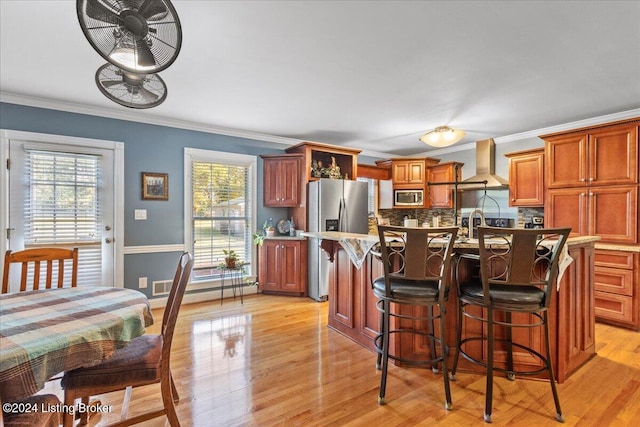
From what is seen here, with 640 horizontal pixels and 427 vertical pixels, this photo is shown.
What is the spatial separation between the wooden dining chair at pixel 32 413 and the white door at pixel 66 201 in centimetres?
291

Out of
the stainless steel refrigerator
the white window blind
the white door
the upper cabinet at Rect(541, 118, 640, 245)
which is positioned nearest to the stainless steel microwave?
the stainless steel refrigerator

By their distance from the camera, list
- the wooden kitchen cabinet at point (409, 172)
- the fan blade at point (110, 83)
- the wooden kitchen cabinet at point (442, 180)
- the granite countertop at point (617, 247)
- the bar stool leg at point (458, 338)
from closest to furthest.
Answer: the fan blade at point (110, 83) < the bar stool leg at point (458, 338) < the granite countertop at point (617, 247) < the wooden kitchen cabinet at point (442, 180) < the wooden kitchen cabinet at point (409, 172)

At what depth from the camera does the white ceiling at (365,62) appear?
1.87 m

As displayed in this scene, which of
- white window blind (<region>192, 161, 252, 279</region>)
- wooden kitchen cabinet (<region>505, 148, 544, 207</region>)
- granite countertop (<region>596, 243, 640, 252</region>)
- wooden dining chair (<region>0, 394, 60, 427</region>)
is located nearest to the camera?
wooden dining chair (<region>0, 394, 60, 427</region>)

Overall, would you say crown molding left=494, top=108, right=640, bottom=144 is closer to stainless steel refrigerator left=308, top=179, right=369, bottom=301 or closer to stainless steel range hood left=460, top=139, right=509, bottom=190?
stainless steel range hood left=460, top=139, right=509, bottom=190

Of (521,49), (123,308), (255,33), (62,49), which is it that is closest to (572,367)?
(521,49)

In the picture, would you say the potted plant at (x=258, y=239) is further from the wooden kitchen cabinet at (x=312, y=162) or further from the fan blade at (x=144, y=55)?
the fan blade at (x=144, y=55)

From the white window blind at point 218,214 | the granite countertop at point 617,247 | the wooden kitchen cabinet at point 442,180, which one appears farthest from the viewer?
the wooden kitchen cabinet at point 442,180

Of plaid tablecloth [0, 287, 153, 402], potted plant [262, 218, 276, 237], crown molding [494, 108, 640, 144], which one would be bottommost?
plaid tablecloth [0, 287, 153, 402]

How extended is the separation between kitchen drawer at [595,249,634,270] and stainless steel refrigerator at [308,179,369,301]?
275 centimetres

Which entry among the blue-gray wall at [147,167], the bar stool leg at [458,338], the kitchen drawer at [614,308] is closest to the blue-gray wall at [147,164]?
the blue-gray wall at [147,167]

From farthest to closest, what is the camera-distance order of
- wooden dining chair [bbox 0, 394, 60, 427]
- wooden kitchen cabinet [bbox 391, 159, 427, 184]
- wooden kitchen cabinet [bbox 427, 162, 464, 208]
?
1. wooden kitchen cabinet [bbox 391, 159, 427, 184]
2. wooden kitchen cabinet [bbox 427, 162, 464, 208]
3. wooden dining chair [bbox 0, 394, 60, 427]

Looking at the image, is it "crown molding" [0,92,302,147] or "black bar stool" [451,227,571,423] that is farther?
"crown molding" [0,92,302,147]

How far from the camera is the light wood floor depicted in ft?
5.83
